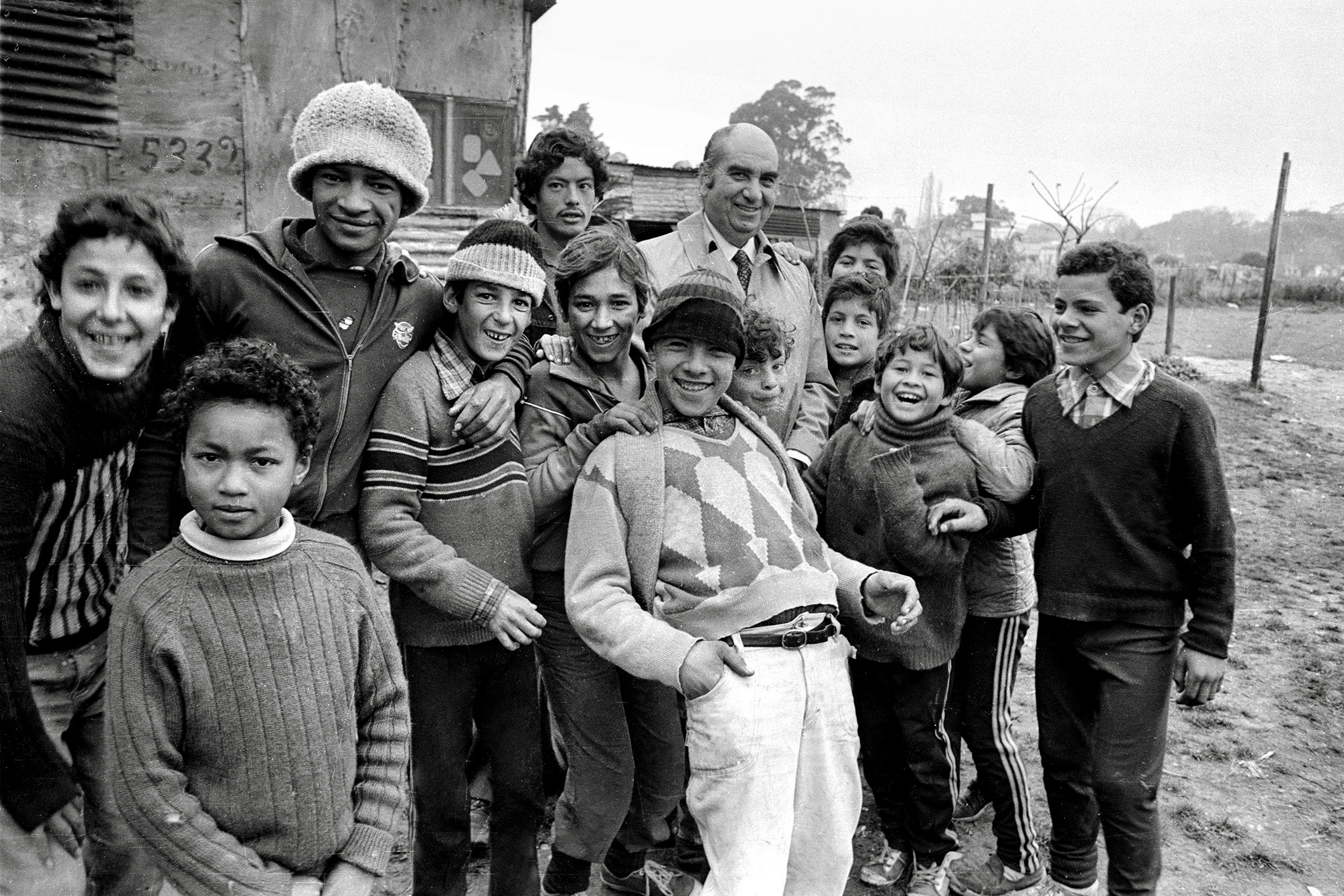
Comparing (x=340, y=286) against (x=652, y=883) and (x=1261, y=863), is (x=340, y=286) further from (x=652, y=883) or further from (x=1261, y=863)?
(x=1261, y=863)

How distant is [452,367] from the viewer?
2.54m

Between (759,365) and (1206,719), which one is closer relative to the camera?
(759,365)

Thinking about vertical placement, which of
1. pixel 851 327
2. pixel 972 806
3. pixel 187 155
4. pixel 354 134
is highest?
pixel 187 155

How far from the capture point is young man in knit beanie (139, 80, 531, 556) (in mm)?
2369

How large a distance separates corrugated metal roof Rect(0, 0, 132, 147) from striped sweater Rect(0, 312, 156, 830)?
513cm

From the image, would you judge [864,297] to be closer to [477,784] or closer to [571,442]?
[571,442]

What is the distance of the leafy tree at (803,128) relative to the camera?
4475cm

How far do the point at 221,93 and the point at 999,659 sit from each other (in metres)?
6.17

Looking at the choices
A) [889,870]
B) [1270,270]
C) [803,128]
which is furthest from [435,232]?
[803,128]

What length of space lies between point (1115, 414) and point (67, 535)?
286cm

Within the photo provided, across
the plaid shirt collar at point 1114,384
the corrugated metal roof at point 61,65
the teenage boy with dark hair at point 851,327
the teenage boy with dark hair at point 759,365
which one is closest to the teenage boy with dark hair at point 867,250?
the teenage boy with dark hair at point 851,327

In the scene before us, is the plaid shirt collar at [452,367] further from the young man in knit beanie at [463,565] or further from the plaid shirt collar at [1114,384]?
the plaid shirt collar at [1114,384]

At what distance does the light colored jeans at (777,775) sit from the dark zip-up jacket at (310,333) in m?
1.12

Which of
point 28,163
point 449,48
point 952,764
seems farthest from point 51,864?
point 449,48
